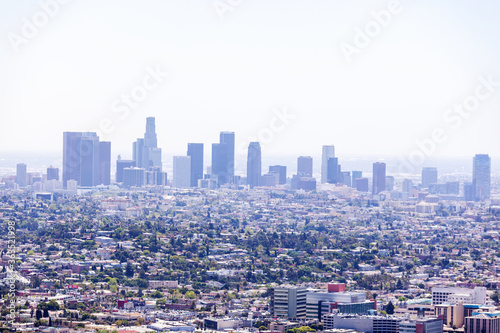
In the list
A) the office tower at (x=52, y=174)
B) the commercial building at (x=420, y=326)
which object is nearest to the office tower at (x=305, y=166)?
the office tower at (x=52, y=174)

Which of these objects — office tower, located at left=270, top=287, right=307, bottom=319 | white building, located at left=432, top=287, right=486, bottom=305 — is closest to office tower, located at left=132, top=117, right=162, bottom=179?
white building, located at left=432, top=287, right=486, bottom=305

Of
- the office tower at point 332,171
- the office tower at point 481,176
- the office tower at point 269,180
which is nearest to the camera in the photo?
the office tower at point 481,176

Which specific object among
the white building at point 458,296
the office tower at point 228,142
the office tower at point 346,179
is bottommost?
the white building at point 458,296

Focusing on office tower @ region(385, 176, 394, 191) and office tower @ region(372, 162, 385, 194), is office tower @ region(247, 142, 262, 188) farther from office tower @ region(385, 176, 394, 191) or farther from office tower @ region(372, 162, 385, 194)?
office tower @ region(385, 176, 394, 191)

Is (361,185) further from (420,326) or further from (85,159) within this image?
(420,326)

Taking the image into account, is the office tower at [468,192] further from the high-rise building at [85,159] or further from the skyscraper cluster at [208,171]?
the high-rise building at [85,159]

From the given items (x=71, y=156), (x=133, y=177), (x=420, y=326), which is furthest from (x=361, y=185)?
(x=420, y=326)
